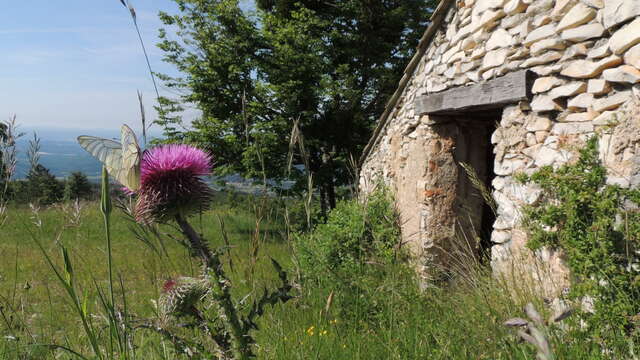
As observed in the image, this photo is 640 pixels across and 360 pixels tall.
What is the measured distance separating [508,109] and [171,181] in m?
3.28

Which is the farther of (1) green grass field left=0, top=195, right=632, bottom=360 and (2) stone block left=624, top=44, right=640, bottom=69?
(2) stone block left=624, top=44, right=640, bottom=69

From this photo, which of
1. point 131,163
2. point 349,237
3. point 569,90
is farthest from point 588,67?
point 349,237

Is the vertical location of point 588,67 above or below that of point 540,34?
below

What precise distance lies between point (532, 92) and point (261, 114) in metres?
9.04

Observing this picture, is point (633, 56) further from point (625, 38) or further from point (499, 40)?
point (499, 40)

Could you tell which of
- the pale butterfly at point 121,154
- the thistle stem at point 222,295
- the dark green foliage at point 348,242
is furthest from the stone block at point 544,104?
the pale butterfly at point 121,154

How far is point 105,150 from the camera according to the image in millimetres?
1814

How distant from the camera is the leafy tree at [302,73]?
37.7ft

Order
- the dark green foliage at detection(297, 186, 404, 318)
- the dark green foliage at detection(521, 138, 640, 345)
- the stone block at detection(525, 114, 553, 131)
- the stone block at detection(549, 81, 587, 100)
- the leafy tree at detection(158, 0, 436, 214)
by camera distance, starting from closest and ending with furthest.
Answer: the dark green foliage at detection(521, 138, 640, 345) < the stone block at detection(549, 81, 587, 100) < the stone block at detection(525, 114, 553, 131) < the dark green foliage at detection(297, 186, 404, 318) < the leafy tree at detection(158, 0, 436, 214)

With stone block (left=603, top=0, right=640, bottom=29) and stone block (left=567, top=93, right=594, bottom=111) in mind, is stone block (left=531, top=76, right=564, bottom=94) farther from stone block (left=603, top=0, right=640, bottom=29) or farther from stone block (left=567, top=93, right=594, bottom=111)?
stone block (left=603, top=0, right=640, bottom=29)

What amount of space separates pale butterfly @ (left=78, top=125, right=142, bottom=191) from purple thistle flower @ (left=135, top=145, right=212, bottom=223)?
0.27 metres

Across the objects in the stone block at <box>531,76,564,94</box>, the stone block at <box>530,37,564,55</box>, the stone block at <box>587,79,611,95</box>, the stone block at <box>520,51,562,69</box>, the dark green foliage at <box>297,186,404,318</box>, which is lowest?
the dark green foliage at <box>297,186,404,318</box>

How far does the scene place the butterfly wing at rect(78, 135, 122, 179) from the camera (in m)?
1.75

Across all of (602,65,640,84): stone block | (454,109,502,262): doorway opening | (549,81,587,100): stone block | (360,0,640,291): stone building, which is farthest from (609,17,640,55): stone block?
(454,109,502,262): doorway opening
